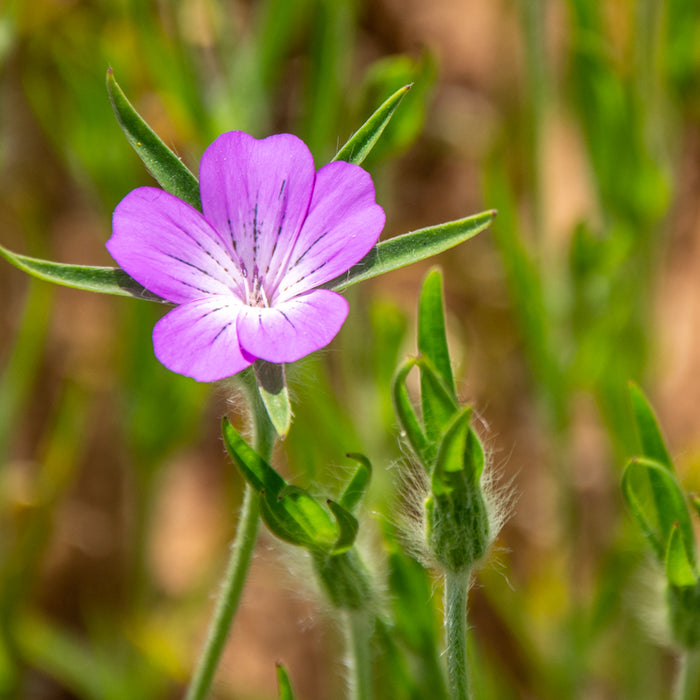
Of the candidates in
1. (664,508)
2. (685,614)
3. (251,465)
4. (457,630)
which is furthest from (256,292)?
(685,614)

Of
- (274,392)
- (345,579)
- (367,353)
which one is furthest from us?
(367,353)

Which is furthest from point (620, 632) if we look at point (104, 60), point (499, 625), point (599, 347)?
point (104, 60)

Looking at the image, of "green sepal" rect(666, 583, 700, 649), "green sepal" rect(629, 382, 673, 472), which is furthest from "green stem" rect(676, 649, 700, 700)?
"green sepal" rect(629, 382, 673, 472)

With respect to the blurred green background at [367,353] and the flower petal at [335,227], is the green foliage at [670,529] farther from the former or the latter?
the flower petal at [335,227]

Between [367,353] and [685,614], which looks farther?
[367,353]

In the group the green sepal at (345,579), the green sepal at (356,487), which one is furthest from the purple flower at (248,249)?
the green sepal at (345,579)

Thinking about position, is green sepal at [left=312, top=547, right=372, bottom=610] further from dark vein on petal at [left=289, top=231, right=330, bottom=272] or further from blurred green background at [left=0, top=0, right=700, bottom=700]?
dark vein on petal at [left=289, top=231, right=330, bottom=272]

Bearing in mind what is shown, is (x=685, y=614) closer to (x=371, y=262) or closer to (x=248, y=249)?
(x=371, y=262)

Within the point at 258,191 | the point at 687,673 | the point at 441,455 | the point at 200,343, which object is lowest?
the point at 687,673
